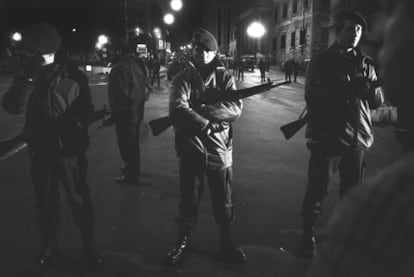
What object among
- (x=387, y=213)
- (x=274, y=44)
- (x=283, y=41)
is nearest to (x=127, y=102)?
(x=387, y=213)

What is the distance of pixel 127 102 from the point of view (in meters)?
5.29

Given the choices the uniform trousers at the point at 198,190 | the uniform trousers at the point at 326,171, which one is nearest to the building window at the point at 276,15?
the uniform trousers at the point at 326,171

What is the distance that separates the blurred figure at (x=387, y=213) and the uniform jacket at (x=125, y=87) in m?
4.59

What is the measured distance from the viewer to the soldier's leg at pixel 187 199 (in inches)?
132

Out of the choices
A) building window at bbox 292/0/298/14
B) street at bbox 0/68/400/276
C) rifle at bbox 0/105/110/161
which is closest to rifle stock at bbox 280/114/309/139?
street at bbox 0/68/400/276

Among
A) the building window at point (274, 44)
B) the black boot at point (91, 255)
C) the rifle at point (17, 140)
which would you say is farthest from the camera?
the building window at point (274, 44)

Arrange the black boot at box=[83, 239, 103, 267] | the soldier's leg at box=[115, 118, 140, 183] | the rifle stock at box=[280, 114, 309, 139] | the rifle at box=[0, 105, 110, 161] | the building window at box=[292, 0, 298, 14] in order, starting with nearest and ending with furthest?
the rifle at box=[0, 105, 110, 161], the black boot at box=[83, 239, 103, 267], the rifle stock at box=[280, 114, 309, 139], the soldier's leg at box=[115, 118, 140, 183], the building window at box=[292, 0, 298, 14]

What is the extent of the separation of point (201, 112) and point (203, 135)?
221 millimetres

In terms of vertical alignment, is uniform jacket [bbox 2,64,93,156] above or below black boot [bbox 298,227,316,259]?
above

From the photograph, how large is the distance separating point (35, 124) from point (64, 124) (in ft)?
0.85

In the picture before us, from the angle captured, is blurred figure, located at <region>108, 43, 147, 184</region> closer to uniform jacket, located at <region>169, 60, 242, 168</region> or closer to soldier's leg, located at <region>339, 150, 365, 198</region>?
A: uniform jacket, located at <region>169, 60, 242, 168</region>

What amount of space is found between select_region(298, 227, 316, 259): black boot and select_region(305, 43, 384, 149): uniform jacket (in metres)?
0.92

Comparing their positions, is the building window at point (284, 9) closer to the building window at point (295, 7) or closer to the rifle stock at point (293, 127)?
the building window at point (295, 7)

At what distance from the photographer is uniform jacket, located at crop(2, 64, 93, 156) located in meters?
3.07
